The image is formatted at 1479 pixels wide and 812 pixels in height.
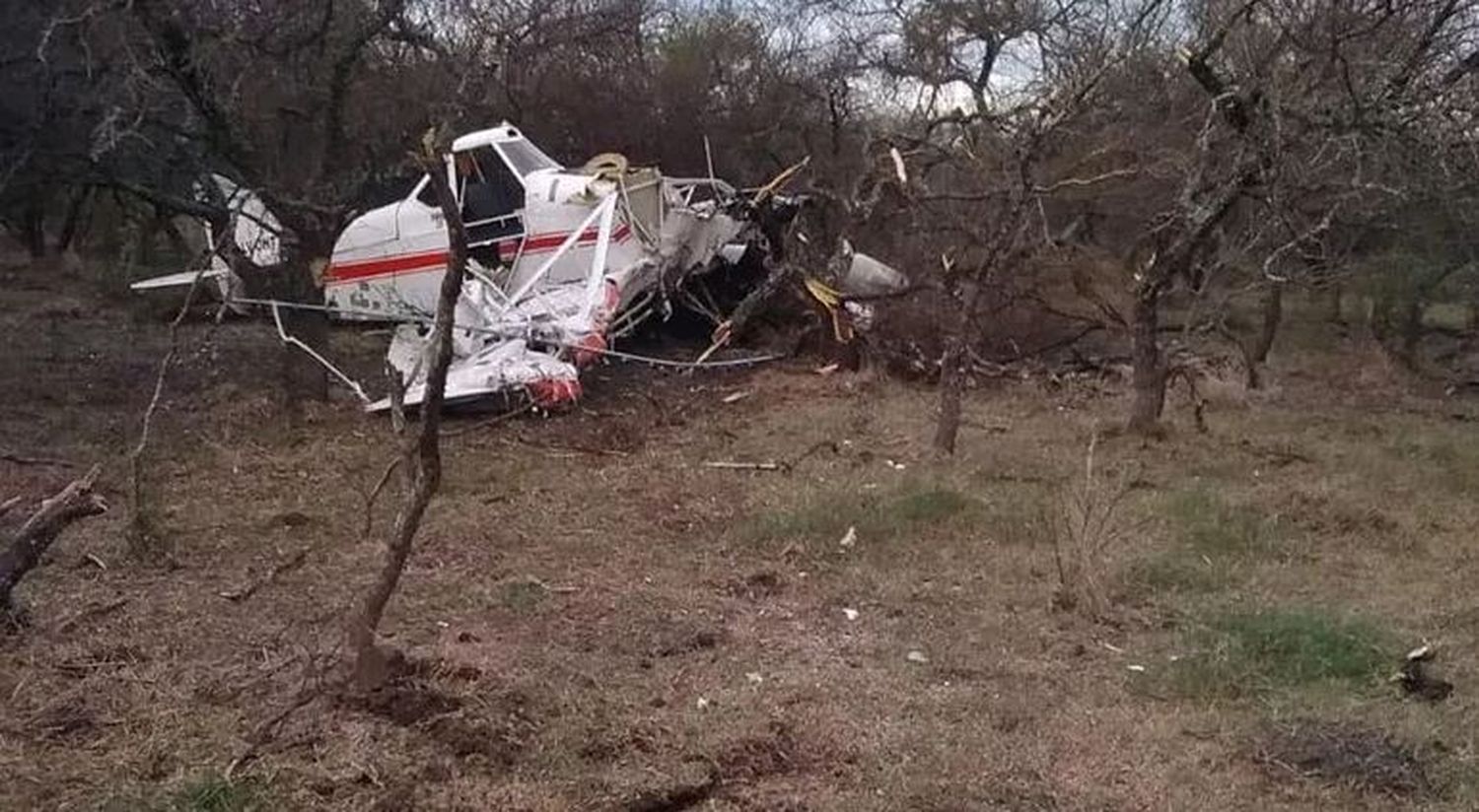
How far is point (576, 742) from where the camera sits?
463 cm

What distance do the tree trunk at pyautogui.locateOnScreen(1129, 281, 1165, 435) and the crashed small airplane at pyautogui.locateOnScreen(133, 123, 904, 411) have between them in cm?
363

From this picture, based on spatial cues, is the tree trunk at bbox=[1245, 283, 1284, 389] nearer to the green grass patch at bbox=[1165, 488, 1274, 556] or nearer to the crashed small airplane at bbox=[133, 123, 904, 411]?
the crashed small airplane at bbox=[133, 123, 904, 411]

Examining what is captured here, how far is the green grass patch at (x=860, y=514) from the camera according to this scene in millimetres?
7586

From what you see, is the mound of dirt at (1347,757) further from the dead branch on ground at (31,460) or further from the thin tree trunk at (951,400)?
the dead branch on ground at (31,460)

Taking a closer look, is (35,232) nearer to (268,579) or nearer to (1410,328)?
(268,579)

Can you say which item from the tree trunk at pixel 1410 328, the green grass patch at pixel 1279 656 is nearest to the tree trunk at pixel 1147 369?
the green grass patch at pixel 1279 656

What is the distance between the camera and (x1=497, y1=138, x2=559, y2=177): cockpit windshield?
13484 millimetres

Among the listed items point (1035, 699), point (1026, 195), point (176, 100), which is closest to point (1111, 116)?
point (1026, 195)

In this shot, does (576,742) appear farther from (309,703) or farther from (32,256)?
(32,256)

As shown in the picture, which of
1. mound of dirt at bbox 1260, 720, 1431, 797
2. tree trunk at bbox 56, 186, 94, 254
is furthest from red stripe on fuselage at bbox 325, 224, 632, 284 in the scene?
mound of dirt at bbox 1260, 720, 1431, 797

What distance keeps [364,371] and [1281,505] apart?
788 centimetres

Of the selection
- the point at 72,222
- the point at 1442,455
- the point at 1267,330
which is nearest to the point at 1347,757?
the point at 1442,455

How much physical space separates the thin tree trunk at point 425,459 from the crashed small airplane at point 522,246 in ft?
22.9

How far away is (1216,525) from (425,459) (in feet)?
15.0
